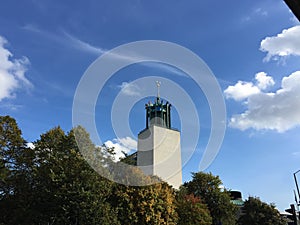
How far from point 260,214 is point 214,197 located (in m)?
8.55

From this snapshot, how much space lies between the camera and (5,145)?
29000 mm

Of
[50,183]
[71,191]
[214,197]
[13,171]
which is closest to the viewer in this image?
[71,191]

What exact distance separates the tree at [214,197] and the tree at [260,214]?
3.37 metres

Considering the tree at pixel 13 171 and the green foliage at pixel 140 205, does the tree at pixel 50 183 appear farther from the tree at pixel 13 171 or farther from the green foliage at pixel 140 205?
the green foliage at pixel 140 205

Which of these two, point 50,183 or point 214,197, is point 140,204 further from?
point 214,197

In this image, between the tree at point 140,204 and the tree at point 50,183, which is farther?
the tree at point 140,204

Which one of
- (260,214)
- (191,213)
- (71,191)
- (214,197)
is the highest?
(214,197)

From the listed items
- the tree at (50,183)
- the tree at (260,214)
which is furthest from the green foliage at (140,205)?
the tree at (260,214)

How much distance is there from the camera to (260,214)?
51.7m

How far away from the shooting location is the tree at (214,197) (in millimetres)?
49844

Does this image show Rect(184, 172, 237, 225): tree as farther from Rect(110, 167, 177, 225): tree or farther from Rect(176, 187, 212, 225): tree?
Rect(110, 167, 177, 225): tree

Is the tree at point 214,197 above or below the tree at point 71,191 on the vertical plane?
above

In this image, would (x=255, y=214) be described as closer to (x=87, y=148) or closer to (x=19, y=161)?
(x=87, y=148)

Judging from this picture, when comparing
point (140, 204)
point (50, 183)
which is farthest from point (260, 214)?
point (50, 183)
